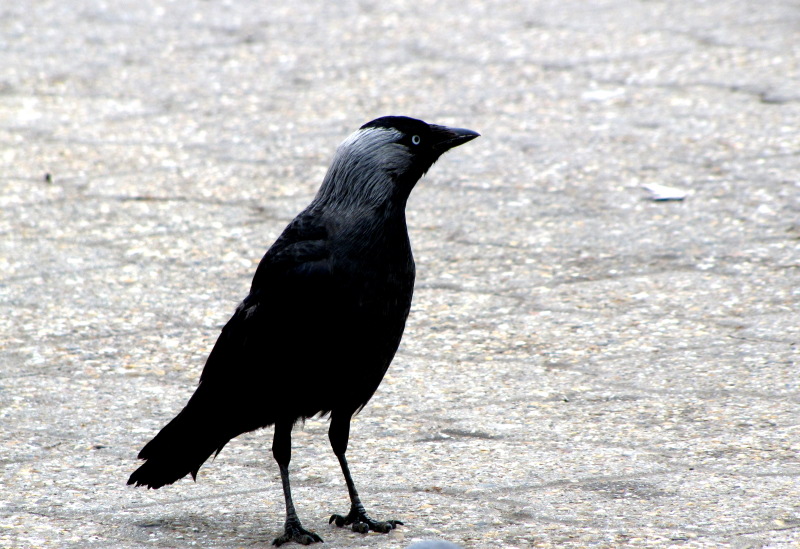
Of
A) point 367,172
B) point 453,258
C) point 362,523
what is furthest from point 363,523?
point 453,258

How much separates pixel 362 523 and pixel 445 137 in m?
1.06

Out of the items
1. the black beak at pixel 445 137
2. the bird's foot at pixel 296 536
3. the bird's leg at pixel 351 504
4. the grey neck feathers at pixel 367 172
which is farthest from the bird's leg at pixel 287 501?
the black beak at pixel 445 137

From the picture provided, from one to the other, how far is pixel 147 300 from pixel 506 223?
65.9 inches

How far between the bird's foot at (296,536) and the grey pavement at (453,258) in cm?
7

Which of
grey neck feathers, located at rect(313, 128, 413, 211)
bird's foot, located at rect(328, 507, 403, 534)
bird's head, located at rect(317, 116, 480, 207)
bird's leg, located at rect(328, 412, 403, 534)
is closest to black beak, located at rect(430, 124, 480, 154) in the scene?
bird's head, located at rect(317, 116, 480, 207)

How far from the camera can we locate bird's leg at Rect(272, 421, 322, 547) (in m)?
2.82

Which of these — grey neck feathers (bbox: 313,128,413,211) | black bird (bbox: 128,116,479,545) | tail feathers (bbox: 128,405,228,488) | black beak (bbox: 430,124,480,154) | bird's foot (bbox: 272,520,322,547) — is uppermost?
black beak (bbox: 430,124,480,154)

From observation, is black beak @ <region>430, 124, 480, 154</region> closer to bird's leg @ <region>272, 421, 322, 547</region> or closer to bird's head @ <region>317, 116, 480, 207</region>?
bird's head @ <region>317, 116, 480, 207</region>

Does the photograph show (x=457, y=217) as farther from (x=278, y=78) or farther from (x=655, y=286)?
(x=278, y=78)

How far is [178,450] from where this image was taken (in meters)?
2.92

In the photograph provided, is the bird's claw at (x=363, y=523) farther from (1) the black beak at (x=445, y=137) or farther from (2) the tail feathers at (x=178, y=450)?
(1) the black beak at (x=445, y=137)

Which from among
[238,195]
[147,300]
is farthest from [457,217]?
[147,300]

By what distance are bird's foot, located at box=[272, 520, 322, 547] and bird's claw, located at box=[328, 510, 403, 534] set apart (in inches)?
4.2

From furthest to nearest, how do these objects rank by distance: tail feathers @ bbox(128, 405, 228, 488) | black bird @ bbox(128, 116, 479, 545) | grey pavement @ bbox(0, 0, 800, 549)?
grey pavement @ bbox(0, 0, 800, 549) → tail feathers @ bbox(128, 405, 228, 488) → black bird @ bbox(128, 116, 479, 545)
